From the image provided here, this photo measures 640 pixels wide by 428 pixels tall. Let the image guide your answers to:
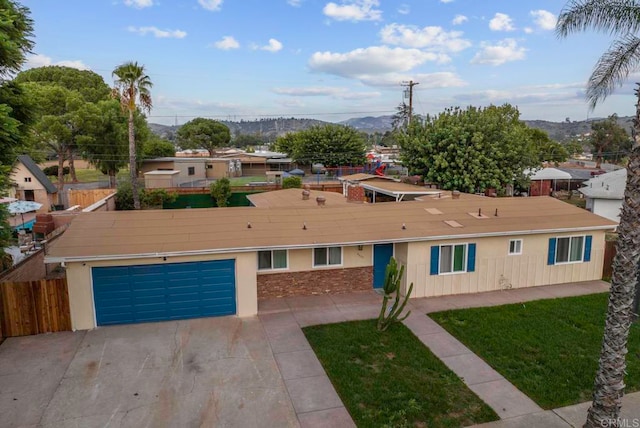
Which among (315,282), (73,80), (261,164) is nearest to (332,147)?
(261,164)

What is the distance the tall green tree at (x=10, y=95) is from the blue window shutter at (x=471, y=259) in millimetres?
13455

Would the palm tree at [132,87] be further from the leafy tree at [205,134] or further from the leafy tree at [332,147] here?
the leafy tree at [205,134]

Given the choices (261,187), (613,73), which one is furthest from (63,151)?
(613,73)

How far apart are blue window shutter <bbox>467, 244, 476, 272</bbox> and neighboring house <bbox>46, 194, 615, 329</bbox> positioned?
0.05 metres

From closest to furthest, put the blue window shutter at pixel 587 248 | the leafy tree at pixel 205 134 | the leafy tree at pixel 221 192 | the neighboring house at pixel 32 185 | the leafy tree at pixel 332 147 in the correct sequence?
the blue window shutter at pixel 587 248 → the neighboring house at pixel 32 185 → the leafy tree at pixel 221 192 → the leafy tree at pixel 332 147 → the leafy tree at pixel 205 134

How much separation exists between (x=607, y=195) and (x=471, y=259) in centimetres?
1806

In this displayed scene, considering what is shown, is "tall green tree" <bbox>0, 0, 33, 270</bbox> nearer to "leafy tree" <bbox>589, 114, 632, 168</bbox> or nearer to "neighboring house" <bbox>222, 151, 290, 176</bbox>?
"neighboring house" <bbox>222, 151, 290, 176</bbox>

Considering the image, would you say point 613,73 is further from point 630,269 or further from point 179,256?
point 179,256

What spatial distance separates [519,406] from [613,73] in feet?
21.5

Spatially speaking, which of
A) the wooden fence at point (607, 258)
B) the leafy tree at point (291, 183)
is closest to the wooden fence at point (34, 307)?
the wooden fence at point (607, 258)

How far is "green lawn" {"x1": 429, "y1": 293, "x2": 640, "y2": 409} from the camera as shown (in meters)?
9.46

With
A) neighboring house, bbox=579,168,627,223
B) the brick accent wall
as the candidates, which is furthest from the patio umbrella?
neighboring house, bbox=579,168,627,223

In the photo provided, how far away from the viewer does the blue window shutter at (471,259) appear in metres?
15.3

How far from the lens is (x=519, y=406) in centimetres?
873
